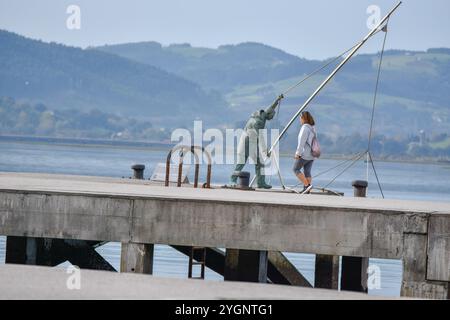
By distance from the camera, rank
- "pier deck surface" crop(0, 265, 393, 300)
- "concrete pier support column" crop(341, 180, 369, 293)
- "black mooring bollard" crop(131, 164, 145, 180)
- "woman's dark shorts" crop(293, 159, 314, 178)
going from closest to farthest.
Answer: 1. "pier deck surface" crop(0, 265, 393, 300)
2. "concrete pier support column" crop(341, 180, 369, 293)
3. "woman's dark shorts" crop(293, 159, 314, 178)
4. "black mooring bollard" crop(131, 164, 145, 180)

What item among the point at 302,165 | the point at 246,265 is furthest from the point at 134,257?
the point at 302,165

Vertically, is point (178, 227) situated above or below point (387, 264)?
above

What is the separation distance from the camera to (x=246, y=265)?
18812 mm

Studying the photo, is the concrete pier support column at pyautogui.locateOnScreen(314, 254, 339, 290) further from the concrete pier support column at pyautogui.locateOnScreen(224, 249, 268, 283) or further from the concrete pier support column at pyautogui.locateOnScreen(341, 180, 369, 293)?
the concrete pier support column at pyautogui.locateOnScreen(224, 249, 268, 283)

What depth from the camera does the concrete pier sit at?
16.8m

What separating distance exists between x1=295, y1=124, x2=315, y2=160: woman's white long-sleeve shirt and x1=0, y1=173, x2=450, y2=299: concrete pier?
7576 millimetres

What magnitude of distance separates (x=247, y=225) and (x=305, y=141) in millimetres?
8234

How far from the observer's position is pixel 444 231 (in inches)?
659

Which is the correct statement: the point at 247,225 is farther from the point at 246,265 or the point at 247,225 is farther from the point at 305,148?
the point at 305,148

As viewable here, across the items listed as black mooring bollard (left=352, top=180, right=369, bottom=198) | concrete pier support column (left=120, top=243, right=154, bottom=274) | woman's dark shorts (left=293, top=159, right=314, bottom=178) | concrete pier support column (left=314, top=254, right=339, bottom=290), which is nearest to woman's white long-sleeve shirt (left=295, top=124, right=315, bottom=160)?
woman's dark shorts (left=293, top=159, right=314, bottom=178)

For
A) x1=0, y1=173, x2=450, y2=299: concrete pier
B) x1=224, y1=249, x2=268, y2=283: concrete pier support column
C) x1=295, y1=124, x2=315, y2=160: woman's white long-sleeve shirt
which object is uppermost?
x1=295, y1=124, x2=315, y2=160: woman's white long-sleeve shirt
